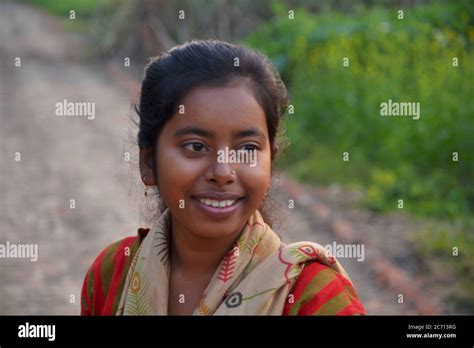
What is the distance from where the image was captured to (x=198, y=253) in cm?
169

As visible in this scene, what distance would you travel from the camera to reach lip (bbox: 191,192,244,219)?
156 centimetres

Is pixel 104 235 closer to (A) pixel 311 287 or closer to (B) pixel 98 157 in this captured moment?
(B) pixel 98 157

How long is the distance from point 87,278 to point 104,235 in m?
3.17

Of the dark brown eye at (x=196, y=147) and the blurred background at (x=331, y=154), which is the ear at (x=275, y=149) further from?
the blurred background at (x=331, y=154)

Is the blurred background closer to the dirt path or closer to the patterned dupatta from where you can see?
the dirt path

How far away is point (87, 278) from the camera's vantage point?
181cm

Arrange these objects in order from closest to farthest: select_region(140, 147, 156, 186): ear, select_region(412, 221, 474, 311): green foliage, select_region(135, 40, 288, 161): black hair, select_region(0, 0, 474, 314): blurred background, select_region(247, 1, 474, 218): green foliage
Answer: select_region(135, 40, 288, 161): black hair → select_region(140, 147, 156, 186): ear → select_region(412, 221, 474, 311): green foliage → select_region(0, 0, 474, 314): blurred background → select_region(247, 1, 474, 218): green foliage

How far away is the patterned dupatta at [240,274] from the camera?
155 cm

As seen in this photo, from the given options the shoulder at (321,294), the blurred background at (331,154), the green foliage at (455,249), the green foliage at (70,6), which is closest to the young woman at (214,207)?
the shoulder at (321,294)

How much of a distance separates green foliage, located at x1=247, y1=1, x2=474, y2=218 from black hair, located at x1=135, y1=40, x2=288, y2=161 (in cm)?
313

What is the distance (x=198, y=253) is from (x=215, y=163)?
23cm

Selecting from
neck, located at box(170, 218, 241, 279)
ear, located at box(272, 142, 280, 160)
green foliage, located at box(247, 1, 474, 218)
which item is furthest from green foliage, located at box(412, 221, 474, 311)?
neck, located at box(170, 218, 241, 279)

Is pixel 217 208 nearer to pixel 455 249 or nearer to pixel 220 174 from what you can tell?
pixel 220 174
